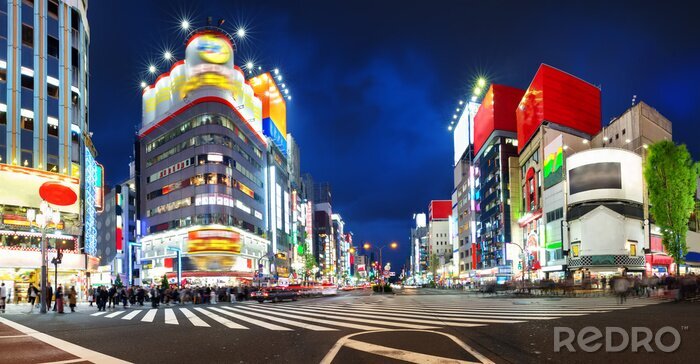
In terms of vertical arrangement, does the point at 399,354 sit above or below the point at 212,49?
below

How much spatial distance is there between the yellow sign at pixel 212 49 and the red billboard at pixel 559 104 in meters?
51.6

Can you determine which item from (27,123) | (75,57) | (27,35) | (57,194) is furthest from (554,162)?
(27,35)

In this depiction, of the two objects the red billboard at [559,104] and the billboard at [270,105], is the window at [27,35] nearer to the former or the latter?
the red billboard at [559,104]

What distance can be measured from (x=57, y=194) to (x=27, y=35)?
1530cm

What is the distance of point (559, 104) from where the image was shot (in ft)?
253

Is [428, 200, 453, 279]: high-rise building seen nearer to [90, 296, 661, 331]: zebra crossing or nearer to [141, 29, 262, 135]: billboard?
[141, 29, 262, 135]: billboard

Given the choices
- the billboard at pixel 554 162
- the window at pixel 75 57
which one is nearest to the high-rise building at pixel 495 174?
the billboard at pixel 554 162

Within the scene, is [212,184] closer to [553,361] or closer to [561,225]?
[561,225]

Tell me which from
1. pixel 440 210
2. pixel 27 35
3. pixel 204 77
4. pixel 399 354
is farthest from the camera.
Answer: pixel 440 210

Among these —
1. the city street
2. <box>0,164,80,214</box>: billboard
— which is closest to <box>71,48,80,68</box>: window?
<box>0,164,80,214</box>: billboard

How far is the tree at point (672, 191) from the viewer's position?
144 feet

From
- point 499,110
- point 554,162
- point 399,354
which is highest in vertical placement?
point 499,110

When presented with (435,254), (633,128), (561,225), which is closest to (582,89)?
(633,128)

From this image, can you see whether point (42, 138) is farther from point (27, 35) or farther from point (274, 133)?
point (274, 133)
